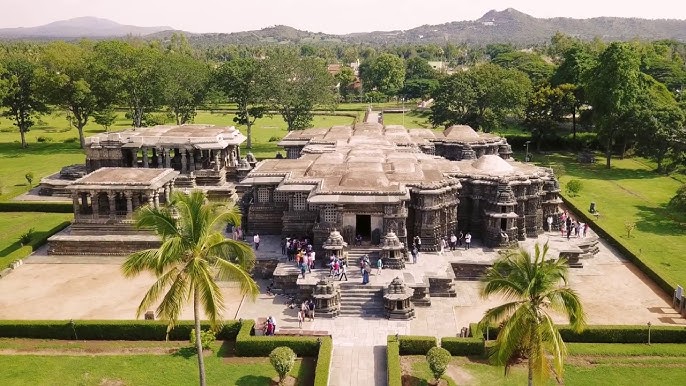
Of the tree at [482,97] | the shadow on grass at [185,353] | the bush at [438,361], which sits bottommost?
the shadow on grass at [185,353]

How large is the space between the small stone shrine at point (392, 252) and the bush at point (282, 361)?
1057 centimetres

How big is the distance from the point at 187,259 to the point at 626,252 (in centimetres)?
2958

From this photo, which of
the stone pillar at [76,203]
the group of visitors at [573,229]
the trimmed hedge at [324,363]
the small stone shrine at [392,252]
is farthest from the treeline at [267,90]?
the trimmed hedge at [324,363]

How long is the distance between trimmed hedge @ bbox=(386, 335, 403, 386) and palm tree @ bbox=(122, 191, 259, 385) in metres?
7.51

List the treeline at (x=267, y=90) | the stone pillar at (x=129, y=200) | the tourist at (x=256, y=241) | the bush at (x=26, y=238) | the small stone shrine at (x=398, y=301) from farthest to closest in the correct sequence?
1. the treeline at (x=267, y=90)
2. the stone pillar at (x=129, y=200)
3. the bush at (x=26, y=238)
4. the tourist at (x=256, y=241)
5. the small stone shrine at (x=398, y=301)

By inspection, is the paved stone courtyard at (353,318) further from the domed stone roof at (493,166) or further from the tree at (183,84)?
the tree at (183,84)

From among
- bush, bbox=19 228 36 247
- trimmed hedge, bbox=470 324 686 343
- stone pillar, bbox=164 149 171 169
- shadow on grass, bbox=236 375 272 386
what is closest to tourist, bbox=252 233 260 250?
shadow on grass, bbox=236 375 272 386

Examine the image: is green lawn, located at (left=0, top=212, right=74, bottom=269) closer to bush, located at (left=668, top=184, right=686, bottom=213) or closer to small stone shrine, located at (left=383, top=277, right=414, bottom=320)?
small stone shrine, located at (left=383, top=277, right=414, bottom=320)

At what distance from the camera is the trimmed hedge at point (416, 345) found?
80.7ft

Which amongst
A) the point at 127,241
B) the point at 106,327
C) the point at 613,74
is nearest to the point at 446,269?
the point at 106,327

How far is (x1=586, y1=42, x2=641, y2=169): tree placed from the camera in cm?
5844

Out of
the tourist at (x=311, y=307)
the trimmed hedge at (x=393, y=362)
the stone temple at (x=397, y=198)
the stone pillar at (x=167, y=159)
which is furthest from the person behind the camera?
the stone pillar at (x=167, y=159)

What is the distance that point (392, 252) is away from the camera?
1256 inches

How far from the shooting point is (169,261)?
1680 cm
